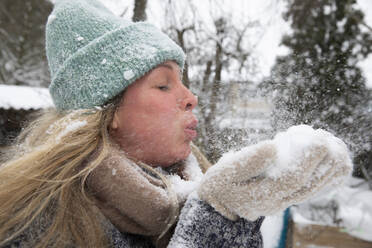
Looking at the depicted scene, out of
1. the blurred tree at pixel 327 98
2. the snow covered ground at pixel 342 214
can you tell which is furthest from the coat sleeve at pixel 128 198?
the snow covered ground at pixel 342 214

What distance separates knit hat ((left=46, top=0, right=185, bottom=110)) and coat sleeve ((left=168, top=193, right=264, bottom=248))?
0.49 meters

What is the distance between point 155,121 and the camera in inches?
36.7

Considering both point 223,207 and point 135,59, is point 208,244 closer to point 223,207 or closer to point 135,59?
point 223,207

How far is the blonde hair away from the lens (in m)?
0.79

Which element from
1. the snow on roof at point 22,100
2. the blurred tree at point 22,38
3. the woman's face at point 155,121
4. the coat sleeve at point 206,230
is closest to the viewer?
the coat sleeve at point 206,230

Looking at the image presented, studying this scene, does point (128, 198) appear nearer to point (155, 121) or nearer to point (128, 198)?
point (128, 198)

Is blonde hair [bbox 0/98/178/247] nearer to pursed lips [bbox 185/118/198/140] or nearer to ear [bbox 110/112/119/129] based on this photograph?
ear [bbox 110/112/119/129]

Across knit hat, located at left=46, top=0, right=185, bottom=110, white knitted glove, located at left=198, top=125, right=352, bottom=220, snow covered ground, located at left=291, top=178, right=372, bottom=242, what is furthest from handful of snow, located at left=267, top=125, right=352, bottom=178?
snow covered ground, located at left=291, top=178, right=372, bottom=242

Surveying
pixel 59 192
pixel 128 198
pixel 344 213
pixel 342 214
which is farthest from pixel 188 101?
pixel 344 213

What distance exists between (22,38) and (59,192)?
12.7m

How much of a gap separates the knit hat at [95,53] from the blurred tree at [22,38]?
34.6 ft

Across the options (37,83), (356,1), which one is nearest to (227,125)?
(356,1)

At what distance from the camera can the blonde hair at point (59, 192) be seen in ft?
2.60

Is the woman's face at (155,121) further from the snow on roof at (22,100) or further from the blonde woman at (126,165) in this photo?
the snow on roof at (22,100)
